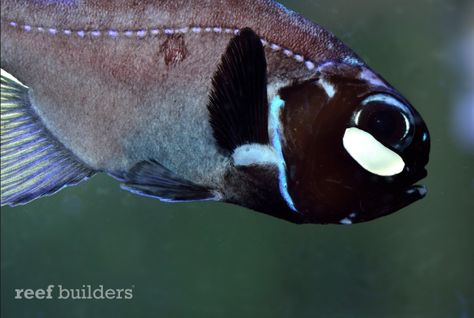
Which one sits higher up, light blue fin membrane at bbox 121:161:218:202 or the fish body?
the fish body

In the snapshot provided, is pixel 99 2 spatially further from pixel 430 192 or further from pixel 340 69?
pixel 430 192

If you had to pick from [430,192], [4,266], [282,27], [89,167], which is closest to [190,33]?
[282,27]

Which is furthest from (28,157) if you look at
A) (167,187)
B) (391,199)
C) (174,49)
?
(391,199)

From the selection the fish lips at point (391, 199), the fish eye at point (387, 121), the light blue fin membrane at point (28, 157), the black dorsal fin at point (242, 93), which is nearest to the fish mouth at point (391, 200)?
the fish lips at point (391, 199)

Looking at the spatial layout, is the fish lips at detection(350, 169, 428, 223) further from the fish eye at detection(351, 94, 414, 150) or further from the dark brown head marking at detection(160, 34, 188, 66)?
the dark brown head marking at detection(160, 34, 188, 66)

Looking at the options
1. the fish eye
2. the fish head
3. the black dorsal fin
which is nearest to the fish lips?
the fish head

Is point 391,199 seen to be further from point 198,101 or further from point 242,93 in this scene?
point 198,101

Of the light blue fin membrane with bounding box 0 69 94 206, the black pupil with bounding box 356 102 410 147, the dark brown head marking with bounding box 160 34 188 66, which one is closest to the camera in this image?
the black pupil with bounding box 356 102 410 147
